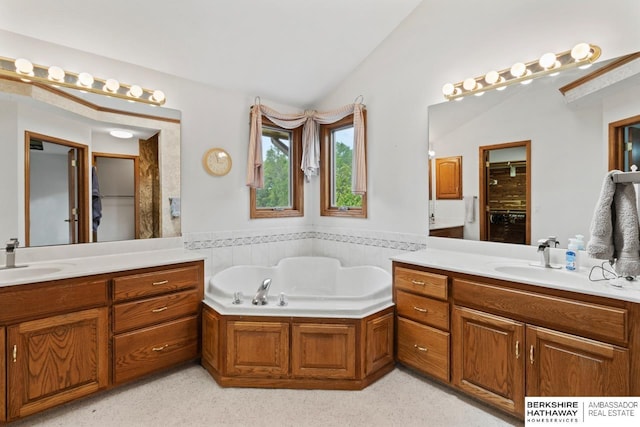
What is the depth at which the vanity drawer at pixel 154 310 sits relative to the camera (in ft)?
6.63

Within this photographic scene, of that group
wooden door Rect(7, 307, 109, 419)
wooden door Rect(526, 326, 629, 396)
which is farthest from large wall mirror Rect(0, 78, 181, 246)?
wooden door Rect(526, 326, 629, 396)

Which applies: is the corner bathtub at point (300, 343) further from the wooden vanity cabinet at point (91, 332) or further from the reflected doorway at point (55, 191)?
the reflected doorway at point (55, 191)

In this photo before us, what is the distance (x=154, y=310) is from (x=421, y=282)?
1.83 meters

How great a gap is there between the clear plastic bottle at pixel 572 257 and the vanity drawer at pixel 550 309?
436mm

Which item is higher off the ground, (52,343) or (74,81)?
(74,81)

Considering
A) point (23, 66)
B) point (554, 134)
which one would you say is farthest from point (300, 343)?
point (23, 66)

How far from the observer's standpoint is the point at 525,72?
2.11 meters

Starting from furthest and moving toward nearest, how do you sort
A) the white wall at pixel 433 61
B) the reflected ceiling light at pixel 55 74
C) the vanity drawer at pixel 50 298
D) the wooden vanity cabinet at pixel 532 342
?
the reflected ceiling light at pixel 55 74
the white wall at pixel 433 61
the vanity drawer at pixel 50 298
the wooden vanity cabinet at pixel 532 342

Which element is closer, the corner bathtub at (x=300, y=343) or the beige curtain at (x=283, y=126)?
the corner bathtub at (x=300, y=343)

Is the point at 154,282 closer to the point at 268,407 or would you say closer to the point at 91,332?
the point at 91,332

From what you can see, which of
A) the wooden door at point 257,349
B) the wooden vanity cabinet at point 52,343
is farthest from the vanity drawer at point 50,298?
the wooden door at point 257,349

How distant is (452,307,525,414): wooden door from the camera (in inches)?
67.9

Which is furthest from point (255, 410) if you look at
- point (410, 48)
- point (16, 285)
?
point (410, 48)

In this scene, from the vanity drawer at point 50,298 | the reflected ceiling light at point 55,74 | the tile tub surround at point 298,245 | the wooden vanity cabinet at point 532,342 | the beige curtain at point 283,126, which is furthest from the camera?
the beige curtain at point 283,126
